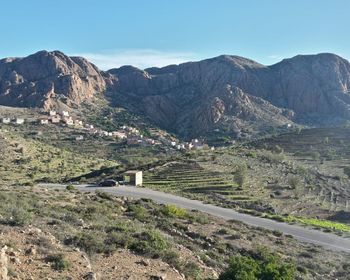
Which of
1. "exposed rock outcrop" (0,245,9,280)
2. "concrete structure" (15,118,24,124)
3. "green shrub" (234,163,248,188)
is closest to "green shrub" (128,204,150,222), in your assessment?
"exposed rock outcrop" (0,245,9,280)

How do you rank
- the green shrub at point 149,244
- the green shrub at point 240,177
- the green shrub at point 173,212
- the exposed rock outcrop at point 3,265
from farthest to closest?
the green shrub at point 240,177 → the green shrub at point 173,212 → the green shrub at point 149,244 → the exposed rock outcrop at point 3,265

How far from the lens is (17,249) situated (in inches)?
538

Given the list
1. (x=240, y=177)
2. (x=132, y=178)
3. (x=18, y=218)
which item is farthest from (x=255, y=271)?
(x=240, y=177)

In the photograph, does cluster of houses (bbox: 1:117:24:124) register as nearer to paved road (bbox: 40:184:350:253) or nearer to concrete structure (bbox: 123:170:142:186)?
concrete structure (bbox: 123:170:142:186)

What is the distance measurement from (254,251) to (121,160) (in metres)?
79.4

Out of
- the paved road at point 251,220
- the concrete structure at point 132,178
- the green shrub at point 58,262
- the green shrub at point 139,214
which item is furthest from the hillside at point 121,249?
the concrete structure at point 132,178

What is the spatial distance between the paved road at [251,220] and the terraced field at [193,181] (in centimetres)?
497

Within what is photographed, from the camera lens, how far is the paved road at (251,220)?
31.4 metres

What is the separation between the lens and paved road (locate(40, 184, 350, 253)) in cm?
3141

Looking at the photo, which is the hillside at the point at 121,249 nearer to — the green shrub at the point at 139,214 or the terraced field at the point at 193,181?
the green shrub at the point at 139,214

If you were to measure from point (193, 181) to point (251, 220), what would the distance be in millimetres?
22157

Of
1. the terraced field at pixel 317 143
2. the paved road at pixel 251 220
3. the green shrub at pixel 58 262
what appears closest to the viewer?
the green shrub at pixel 58 262

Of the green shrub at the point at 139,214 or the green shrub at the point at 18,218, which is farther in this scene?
the green shrub at the point at 139,214

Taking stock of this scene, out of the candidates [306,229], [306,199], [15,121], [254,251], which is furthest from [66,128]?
[254,251]
